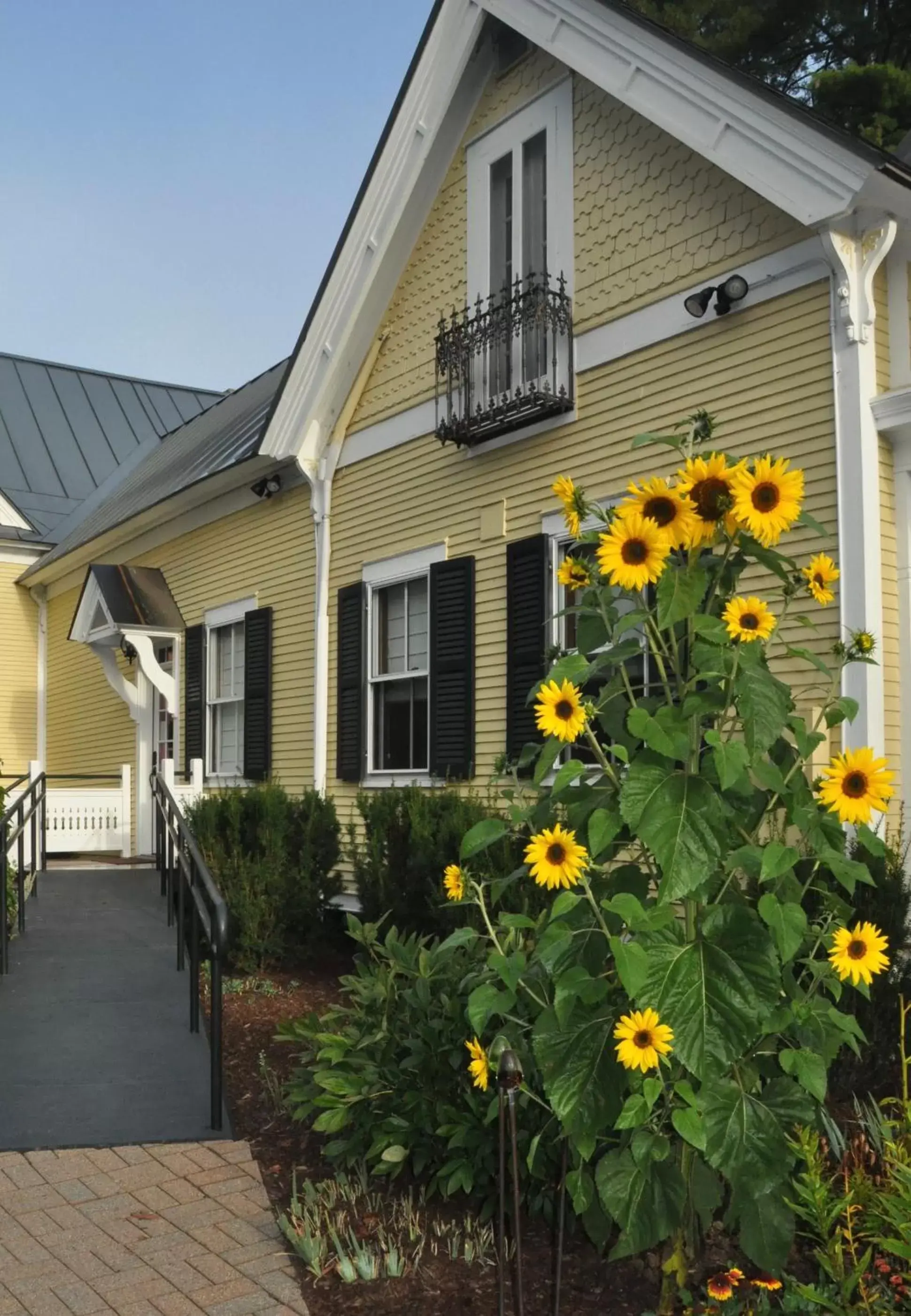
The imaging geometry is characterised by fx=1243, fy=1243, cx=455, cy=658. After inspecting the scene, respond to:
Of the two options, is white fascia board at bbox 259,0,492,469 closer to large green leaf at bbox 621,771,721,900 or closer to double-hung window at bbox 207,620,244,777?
double-hung window at bbox 207,620,244,777

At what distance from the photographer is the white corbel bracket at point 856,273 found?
623 centimetres

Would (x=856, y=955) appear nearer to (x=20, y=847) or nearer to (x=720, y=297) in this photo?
(x=720, y=297)

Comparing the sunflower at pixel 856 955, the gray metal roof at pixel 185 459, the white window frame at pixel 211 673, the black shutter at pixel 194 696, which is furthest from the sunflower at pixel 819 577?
the black shutter at pixel 194 696

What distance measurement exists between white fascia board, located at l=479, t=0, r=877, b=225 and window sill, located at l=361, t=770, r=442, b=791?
15.0ft

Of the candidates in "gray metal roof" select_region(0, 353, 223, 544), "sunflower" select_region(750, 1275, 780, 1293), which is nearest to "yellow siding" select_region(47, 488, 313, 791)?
"gray metal roof" select_region(0, 353, 223, 544)

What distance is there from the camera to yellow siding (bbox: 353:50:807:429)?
282 inches

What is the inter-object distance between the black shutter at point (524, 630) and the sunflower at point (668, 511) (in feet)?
15.3

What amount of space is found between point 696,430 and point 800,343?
11.3 feet

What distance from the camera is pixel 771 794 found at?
3559mm

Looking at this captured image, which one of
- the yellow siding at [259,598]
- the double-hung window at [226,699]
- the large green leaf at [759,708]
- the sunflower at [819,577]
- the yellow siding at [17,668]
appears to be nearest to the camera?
the large green leaf at [759,708]

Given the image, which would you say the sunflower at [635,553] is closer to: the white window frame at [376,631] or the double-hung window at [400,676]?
the white window frame at [376,631]

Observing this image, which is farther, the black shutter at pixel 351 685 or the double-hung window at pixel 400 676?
the black shutter at pixel 351 685

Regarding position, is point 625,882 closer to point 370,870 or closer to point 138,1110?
point 138,1110

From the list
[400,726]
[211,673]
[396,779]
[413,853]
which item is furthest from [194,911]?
[211,673]
